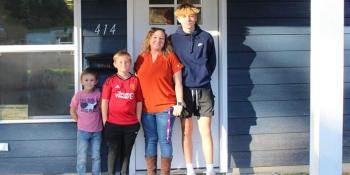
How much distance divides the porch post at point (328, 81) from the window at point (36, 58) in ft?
7.94

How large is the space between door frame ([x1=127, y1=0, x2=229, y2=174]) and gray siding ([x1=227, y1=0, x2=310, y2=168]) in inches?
2.4

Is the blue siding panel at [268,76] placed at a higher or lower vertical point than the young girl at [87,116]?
higher

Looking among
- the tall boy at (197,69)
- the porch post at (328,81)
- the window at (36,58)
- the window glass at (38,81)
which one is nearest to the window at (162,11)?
the tall boy at (197,69)

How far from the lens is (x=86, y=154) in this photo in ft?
16.7

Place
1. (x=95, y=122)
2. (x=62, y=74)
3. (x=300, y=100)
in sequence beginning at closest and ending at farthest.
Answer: (x=95, y=122)
(x=62, y=74)
(x=300, y=100)

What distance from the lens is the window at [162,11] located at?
5.45 metres

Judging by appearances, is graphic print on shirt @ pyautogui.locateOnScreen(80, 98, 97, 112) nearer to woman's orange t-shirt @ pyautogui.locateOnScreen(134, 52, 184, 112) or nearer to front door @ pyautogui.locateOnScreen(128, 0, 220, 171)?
woman's orange t-shirt @ pyautogui.locateOnScreen(134, 52, 184, 112)

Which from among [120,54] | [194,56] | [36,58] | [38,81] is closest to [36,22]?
[36,58]

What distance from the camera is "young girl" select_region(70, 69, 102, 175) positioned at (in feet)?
16.4

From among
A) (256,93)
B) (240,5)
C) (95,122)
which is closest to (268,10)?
(240,5)

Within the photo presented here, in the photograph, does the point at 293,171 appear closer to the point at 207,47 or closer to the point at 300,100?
the point at 300,100

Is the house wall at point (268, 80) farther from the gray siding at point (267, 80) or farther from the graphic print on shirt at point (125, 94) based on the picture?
the graphic print on shirt at point (125, 94)

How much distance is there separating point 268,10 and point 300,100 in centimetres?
100

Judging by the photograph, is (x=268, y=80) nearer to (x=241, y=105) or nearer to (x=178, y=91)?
(x=241, y=105)
